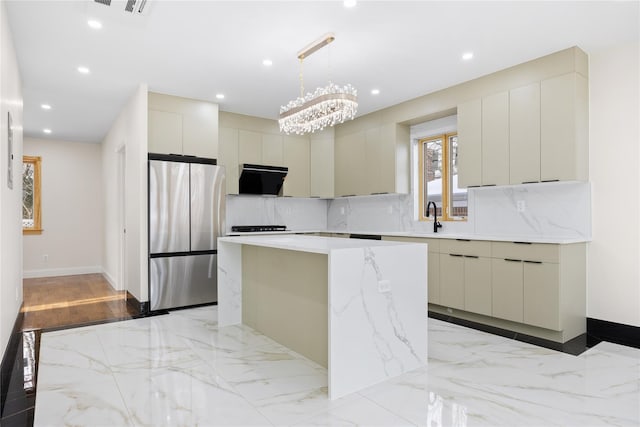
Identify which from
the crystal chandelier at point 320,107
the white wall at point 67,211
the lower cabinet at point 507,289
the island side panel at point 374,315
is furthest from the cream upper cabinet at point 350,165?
the white wall at point 67,211

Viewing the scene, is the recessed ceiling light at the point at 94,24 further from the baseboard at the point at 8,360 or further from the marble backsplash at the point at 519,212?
the marble backsplash at the point at 519,212

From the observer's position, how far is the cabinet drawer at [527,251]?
3221mm

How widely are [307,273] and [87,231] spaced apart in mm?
6452

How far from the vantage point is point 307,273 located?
9.70 ft

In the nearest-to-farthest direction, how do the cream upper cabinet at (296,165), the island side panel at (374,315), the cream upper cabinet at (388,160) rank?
the island side panel at (374,315)
the cream upper cabinet at (388,160)
the cream upper cabinet at (296,165)

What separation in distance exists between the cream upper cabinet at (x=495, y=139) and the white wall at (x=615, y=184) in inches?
28.0

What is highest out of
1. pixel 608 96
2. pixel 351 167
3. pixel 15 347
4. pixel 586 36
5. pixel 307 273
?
pixel 586 36

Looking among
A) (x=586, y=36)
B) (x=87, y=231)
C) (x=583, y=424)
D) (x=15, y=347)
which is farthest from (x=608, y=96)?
(x=87, y=231)

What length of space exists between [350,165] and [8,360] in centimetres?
445

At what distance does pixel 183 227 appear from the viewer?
4.62 metres

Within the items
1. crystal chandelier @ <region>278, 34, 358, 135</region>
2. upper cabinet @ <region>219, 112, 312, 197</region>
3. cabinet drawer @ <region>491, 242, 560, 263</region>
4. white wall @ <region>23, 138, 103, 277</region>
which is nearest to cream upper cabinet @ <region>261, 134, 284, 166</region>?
upper cabinet @ <region>219, 112, 312, 197</region>

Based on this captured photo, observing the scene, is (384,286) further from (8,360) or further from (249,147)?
(249,147)

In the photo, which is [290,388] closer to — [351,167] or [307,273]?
[307,273]

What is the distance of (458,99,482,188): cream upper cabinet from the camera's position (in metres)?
4.12
